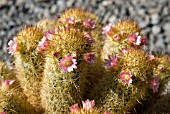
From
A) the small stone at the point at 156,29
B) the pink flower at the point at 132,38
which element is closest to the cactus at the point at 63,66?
the pink flower at the point at 132,38

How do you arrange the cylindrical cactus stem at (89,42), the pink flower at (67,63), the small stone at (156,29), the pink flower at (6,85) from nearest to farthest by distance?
the pink flower at (67,63) → the cylindrical cactus stem at (89,42) → the pink flower at (6,85) → the small stone at (156,29)

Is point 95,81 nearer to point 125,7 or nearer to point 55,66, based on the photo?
point 55,66

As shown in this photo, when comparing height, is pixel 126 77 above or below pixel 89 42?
below

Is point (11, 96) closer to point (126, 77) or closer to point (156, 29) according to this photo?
point (126, 77)

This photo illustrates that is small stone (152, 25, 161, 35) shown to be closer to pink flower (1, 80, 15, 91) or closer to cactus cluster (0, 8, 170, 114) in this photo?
cactus cluster (0, 8, 170, 114)

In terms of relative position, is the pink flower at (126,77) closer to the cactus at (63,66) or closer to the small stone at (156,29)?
the cactus at (63,66)

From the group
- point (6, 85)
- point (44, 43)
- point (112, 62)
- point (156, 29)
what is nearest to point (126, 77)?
point (112, 62)

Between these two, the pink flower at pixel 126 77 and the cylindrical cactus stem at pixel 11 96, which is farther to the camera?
the cylindrical cactus stem at pixel 11 96
